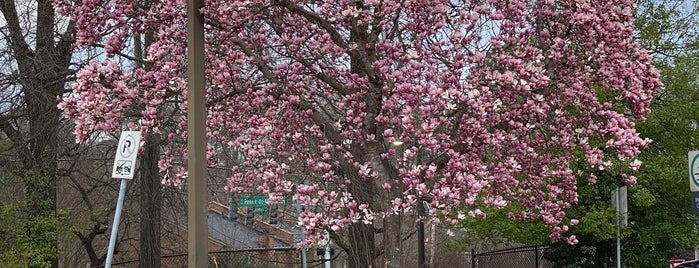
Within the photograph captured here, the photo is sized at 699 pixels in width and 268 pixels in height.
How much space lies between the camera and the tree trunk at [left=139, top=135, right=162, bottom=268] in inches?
578

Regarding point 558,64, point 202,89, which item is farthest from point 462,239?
point 202,89

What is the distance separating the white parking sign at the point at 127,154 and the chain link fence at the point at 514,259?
426 inches

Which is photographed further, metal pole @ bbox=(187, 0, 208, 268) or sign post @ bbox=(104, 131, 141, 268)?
sign post @ bbox=(104, 131, 141, 268)

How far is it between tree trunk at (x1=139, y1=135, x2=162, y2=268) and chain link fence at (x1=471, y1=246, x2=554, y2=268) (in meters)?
6.73

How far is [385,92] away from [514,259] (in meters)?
11.6

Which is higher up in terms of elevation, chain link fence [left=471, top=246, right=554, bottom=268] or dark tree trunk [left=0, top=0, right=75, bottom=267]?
dark tree trunk [left=0, top=0, right=75, bottom=267]

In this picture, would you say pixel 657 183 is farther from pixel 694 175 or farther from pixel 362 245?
pixel 362 245

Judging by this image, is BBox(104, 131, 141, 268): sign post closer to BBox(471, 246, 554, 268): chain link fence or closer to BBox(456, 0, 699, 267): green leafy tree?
BBox(456, 0, 699, 267): green leafy tree

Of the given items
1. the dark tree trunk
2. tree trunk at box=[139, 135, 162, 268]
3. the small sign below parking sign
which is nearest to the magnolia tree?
the small sign below parking sign

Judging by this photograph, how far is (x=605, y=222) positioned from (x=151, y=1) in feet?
27.2

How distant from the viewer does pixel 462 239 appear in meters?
16.7

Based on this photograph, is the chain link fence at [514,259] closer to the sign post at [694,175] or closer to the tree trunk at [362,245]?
the sign post at [694,175]

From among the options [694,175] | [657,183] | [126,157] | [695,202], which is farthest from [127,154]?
[657,183]

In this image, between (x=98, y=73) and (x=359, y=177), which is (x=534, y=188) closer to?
(x=359, y=177)
